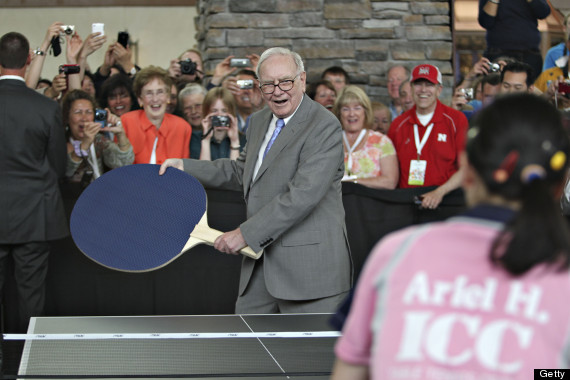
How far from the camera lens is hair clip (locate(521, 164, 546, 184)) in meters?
1.55

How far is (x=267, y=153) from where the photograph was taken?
165 inches

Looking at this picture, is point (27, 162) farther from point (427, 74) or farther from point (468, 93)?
point (468, 93)

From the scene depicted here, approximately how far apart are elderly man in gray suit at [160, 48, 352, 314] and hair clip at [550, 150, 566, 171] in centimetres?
243

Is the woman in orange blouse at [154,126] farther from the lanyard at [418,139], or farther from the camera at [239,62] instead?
the lanyard at [418,139]

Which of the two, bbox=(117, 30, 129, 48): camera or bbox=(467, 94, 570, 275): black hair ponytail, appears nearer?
bbox=(467, 94, 570, 275): black hair ponytail

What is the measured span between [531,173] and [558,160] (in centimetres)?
7

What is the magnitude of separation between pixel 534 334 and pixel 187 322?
2294 millimetres

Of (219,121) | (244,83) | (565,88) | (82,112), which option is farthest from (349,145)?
(82,112)

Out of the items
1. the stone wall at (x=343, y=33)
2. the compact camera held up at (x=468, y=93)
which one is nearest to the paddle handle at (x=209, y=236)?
the compact camera held up at (x=468, y=93)

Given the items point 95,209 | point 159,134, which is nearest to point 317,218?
point 95,209

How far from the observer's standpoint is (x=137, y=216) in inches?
170

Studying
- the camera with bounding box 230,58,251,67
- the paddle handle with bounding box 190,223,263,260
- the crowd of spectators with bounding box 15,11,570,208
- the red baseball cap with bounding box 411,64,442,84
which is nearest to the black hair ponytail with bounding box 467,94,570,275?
the paddle handle with bounding box 190,223,263,260

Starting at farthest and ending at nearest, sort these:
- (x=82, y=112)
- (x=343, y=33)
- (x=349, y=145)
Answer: (x=343, y=33)
(x=349, y=145)
(x=82, y=112)
